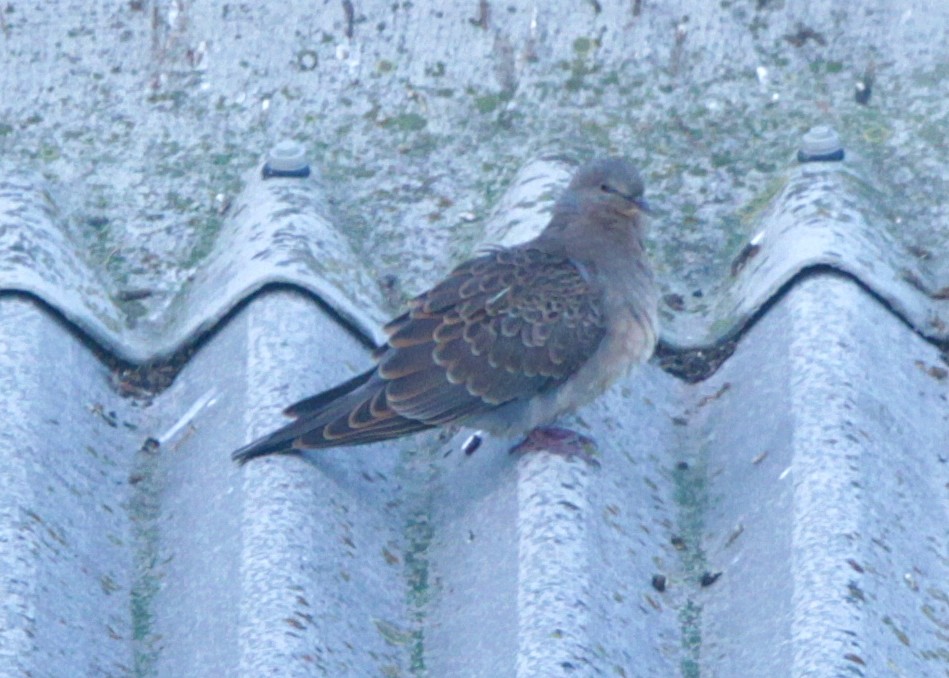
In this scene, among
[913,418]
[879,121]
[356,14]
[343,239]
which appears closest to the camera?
[913,418]

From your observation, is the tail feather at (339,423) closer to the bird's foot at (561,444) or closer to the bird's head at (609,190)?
the bird's foot at (561,444)

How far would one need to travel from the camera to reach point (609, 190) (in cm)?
360

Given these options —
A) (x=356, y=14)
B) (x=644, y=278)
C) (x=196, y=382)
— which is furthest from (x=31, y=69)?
(x=644, y=278)

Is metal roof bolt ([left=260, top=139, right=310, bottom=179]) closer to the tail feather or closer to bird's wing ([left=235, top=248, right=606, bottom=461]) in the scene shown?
bird's wing ([left=235, top=248, right=606, bottom=461])

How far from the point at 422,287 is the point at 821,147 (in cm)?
90

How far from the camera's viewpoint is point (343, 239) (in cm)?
366

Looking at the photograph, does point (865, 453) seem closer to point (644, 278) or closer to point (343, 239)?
point (644, 278)

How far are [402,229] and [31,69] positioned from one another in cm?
101

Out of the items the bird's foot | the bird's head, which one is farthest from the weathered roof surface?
the bird's head

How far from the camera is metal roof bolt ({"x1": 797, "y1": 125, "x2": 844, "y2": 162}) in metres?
3.76


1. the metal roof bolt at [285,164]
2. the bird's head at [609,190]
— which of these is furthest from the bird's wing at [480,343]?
the metal roof bolt at [285,164]

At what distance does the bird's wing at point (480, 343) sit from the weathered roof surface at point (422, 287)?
0.10 m

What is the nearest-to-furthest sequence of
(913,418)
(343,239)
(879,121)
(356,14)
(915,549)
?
(915,549)
(913,418)
(343,239)
(879,121)
(356,14)

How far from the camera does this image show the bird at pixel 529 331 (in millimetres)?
3336
